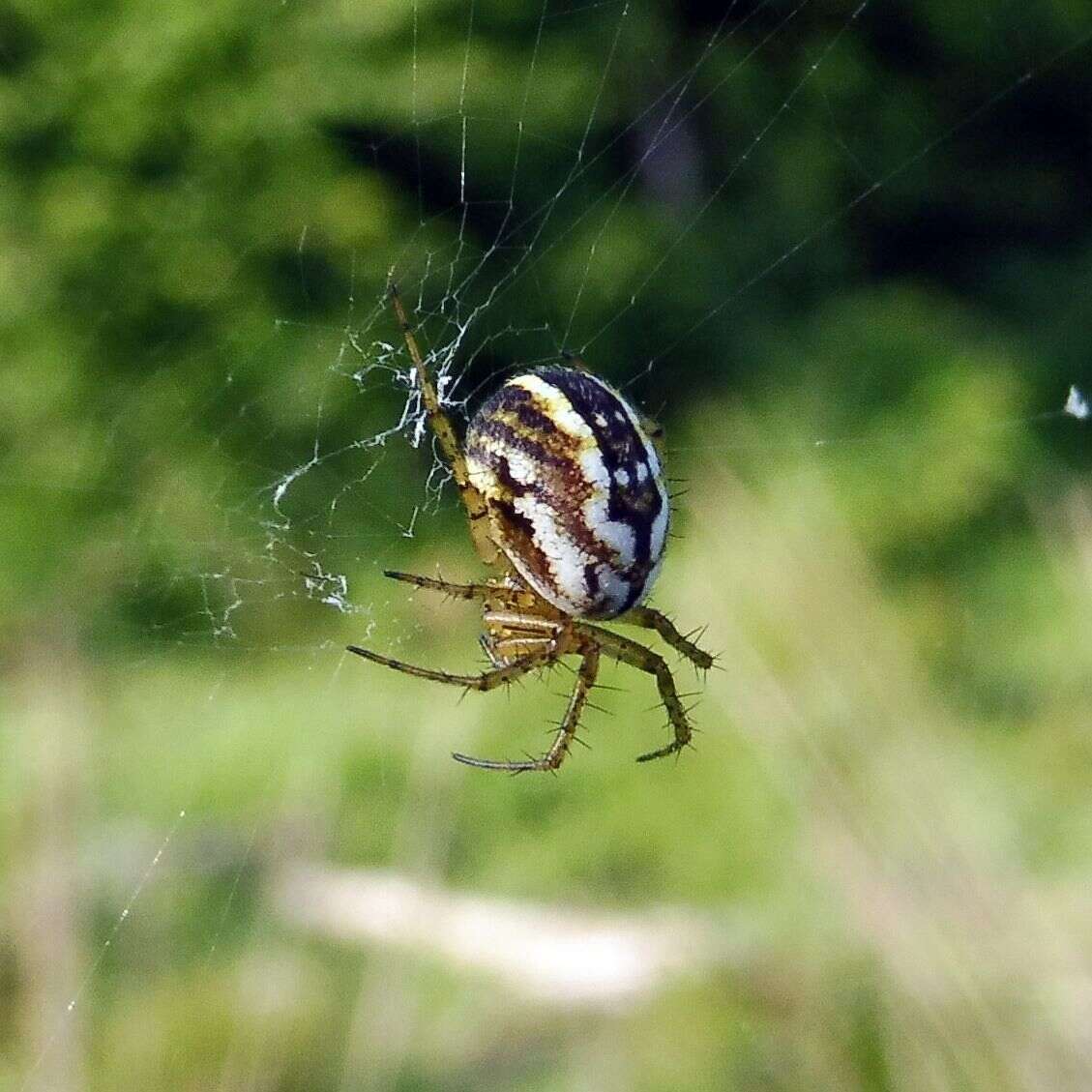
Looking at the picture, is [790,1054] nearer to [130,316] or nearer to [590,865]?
[590,865]

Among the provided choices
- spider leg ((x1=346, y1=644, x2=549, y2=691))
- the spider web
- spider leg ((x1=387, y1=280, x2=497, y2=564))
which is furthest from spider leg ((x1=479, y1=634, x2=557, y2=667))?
the spider web

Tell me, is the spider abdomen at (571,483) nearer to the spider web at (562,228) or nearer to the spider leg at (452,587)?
the spider leg at (452,587)

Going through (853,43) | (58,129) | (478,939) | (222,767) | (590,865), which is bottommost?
(222,767)

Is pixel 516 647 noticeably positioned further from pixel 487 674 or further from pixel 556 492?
pixel 556 492

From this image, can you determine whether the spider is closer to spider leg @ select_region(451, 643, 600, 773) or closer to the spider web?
spider leg @ select_region(451, 643, 600, 773)

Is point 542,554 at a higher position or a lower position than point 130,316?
higher

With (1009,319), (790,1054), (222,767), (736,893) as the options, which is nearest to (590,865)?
(736,893)

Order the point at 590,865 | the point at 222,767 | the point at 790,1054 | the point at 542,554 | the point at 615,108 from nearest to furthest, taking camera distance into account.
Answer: the point at 542,554, the point at 790,1054, the point at 590,865, the point at 222,767, the point at 615,108
